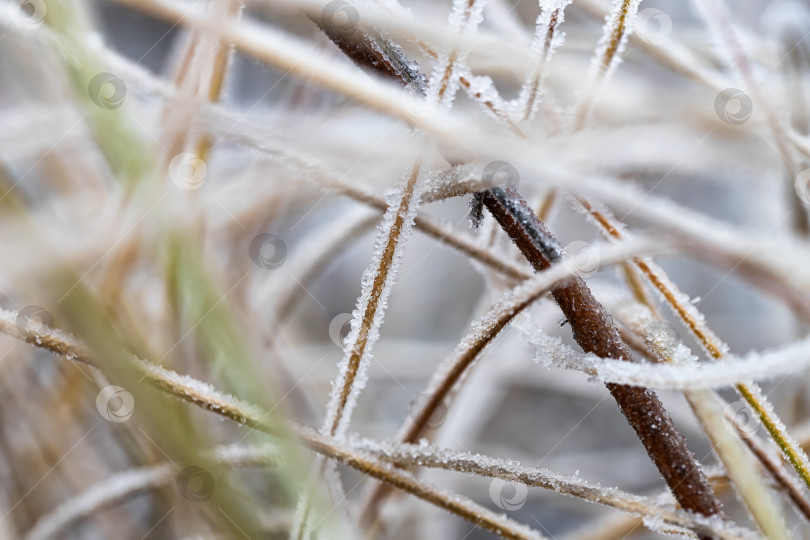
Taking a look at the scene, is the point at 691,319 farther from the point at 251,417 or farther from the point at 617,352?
the point at 251,417

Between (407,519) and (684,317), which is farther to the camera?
(407,519)

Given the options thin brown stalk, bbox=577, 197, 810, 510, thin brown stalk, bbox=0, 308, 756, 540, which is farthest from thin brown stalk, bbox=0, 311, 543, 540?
thin brown stalk, bbox=577, 197, 810, 510

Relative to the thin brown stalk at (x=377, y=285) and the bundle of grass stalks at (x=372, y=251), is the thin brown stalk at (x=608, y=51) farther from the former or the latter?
the thin brown stalk at (x=377, y=285)


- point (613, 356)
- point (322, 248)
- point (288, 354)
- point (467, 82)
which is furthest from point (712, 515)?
point (288, 354)

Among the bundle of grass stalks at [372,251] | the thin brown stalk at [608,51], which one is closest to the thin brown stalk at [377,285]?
the bundle of grass stalks at [372,251]

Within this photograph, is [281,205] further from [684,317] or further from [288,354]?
[684,317]

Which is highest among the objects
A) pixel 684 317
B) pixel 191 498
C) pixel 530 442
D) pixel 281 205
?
pixel 530 442

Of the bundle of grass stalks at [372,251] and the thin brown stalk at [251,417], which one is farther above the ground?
the bundle of grass stalks at [372,251]
